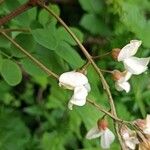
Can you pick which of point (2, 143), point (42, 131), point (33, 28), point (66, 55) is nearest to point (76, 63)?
point (66, 55)

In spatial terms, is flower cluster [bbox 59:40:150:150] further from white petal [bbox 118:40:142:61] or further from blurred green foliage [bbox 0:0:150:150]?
blurred green foliage [bbox 0:0:150:150]

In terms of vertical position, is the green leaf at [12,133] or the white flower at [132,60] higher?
the white flower at [132,60]

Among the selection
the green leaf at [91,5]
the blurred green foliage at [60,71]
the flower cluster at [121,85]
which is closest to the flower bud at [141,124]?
the flower cluster at [121,85]

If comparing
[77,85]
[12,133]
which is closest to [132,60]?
[77,85]

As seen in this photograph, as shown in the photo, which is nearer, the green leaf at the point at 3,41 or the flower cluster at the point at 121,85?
the flower cluster at the point at 121,85

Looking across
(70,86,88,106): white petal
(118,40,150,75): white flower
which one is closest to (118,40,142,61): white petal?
(118,40,150,75): white flower

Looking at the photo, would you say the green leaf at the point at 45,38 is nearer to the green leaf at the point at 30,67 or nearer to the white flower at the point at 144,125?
the green leaf at the point at 30,67
